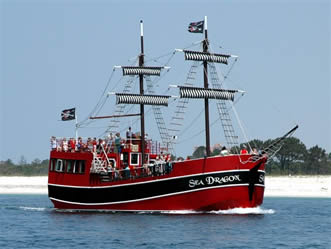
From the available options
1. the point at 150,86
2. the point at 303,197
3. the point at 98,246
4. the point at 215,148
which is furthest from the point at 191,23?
the point at 215,148

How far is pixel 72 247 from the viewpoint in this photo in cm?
3722

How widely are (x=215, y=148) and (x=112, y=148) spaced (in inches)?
2886

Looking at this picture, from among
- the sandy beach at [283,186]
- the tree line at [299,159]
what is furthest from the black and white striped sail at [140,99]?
the tree line at [299,159]

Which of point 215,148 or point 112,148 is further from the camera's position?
point 215,148

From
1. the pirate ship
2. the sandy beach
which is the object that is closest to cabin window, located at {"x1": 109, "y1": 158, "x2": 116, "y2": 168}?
the pirate ship

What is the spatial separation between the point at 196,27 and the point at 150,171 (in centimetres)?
947

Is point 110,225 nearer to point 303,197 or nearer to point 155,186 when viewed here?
point 155,186

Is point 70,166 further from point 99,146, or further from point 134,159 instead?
point 134,159

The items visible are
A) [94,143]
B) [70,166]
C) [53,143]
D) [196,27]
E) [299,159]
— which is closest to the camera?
[196,27]

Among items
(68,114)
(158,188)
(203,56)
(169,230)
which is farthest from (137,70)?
(169,230)

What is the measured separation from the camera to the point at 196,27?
173 feet

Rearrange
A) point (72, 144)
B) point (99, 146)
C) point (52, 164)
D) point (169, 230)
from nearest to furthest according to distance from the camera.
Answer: point (169, 230) < point (99, 146) < point (72, 144) < point (52, 164)

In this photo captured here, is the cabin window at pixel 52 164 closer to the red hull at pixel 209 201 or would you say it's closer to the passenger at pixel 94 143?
the passenger at pixel 94 143

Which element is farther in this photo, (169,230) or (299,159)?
(299,159)
